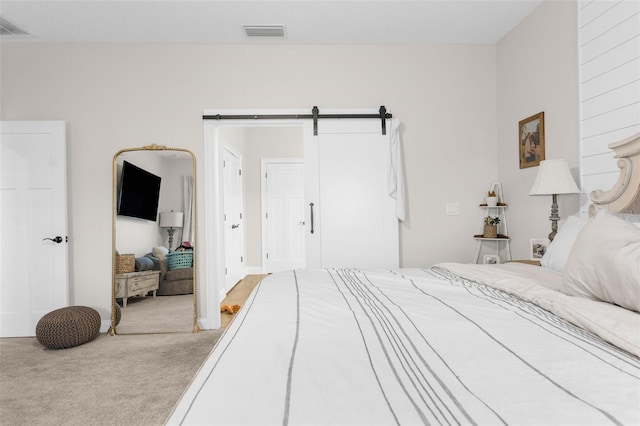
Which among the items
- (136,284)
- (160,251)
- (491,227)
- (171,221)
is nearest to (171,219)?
(171,221)

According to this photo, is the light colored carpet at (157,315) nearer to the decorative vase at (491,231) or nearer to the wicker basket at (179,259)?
the wicker basket at (179,259)

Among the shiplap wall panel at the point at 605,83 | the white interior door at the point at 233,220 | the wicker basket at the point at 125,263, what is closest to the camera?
the shiplap wall panel at the point at 605,83

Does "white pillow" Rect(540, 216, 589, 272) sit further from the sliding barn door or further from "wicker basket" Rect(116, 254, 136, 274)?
"wicker basket" Rect(116, 254, 136, 274)

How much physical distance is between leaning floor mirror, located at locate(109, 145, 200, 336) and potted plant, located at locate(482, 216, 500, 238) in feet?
9.05

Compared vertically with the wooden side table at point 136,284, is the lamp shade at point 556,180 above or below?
above

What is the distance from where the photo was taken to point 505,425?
60cm

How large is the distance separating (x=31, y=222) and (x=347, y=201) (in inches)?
115

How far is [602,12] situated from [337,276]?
2304 mm

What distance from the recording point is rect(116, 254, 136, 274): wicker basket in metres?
3.68

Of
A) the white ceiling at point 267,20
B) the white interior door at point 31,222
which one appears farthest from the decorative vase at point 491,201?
the white interior door at point 31,222

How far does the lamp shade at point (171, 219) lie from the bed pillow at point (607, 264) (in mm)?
3201

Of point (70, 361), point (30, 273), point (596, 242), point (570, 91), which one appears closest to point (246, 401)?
point (596, 242)

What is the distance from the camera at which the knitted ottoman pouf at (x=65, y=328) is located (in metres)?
3.12

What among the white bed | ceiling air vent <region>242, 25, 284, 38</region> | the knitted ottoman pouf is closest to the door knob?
the knitted ottoman pouf
